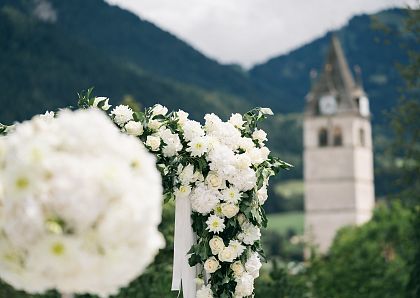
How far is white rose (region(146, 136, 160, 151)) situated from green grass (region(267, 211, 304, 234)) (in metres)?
73.5

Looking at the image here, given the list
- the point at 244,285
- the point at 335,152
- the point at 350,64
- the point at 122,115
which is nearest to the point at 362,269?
the point at 244,285

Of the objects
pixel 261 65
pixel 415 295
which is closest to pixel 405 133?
pixel 415 295

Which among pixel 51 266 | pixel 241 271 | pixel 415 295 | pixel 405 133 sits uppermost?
pixel 405 133

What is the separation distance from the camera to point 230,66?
9638 cm

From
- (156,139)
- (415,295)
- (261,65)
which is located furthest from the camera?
(261,65)

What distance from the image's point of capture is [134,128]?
6199mm

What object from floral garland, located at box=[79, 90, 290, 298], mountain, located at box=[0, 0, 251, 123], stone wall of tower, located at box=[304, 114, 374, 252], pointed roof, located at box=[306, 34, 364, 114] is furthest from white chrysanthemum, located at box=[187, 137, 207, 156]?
pointed roof, located at box=[306, 34, 364, 114]

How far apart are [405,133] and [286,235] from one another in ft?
211

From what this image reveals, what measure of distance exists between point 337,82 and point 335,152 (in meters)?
5.22

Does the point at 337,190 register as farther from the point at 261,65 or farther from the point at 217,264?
the point at 217,264

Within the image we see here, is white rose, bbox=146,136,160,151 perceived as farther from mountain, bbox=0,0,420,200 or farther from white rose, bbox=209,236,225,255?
mountain, bbox=0,0,420,200

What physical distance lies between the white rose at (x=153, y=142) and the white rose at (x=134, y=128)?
3.5 inches

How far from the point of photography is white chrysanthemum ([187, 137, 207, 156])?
6.14 metres

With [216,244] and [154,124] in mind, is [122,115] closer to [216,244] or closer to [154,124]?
[154,124]
